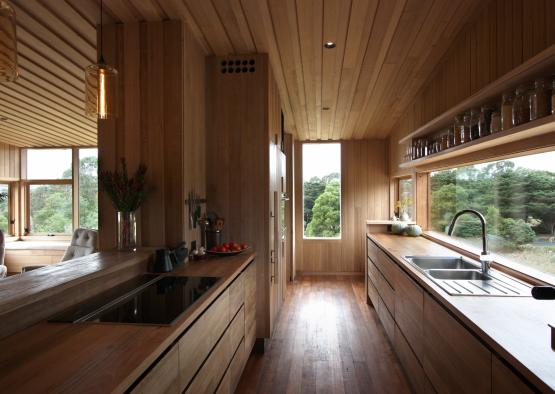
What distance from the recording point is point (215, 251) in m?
2.70

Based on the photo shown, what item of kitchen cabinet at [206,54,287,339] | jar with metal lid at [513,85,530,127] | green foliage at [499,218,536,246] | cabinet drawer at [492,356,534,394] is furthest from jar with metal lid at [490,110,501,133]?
kitchen cabinet at [206,54,287,339]

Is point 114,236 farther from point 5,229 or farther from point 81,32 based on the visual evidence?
point 5,229

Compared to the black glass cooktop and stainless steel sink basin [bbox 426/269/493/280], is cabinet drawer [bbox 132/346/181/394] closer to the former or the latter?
the black glass cooktop

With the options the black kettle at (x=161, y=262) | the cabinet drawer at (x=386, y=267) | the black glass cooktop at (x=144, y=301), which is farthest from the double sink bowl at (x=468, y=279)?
the black kettle at (x=161, y=262)

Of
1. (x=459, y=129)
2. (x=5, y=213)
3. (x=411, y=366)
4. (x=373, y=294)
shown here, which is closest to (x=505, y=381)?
(x=411, y=366)

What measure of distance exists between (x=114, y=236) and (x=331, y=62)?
7.28 ft

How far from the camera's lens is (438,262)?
2779mm

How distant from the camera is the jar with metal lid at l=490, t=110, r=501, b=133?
6.53 feet

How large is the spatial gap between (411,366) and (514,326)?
125cm

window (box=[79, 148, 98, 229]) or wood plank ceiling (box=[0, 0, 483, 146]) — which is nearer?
wood plank ceiling (box=[0, 0, 483, 146])

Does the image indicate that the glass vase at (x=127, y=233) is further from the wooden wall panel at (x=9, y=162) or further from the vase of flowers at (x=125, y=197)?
the wooden wall panel at (x=9, y=162)

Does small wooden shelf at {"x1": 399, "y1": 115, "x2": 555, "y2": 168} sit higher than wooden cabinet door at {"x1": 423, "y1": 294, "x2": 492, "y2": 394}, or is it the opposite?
small wooden shelf at {"x1": 399, "y1": 115, "x2": 555, "y2": 168}

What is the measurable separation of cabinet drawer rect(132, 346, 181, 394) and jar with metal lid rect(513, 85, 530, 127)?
1.94 metres

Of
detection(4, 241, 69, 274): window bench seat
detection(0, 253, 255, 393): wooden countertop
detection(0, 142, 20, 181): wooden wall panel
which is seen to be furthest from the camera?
detection(0, 142, 20, 181): wooden wall panel
